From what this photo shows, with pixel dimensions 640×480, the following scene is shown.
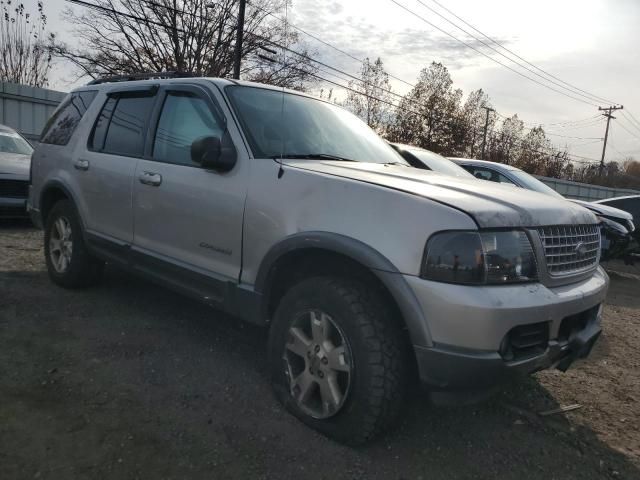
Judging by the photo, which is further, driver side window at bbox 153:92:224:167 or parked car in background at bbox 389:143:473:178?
parked car in background at bbox 389:143:473:178

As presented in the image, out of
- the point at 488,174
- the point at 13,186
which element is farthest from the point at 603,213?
the point at 13,186

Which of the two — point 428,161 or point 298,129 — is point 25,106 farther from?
point 298,129

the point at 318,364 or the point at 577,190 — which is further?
the point at 577,190

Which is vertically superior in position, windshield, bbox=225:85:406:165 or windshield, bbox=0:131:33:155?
windshield, bbox=225:85:406:165

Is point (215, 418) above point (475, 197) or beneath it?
beneath

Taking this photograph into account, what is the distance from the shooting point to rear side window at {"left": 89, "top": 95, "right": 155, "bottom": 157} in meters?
3.94

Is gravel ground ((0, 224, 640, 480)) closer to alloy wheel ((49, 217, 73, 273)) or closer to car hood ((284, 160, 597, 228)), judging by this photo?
alloy wheel ((49, 217, 73, 273))

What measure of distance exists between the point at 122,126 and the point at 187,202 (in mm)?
1319

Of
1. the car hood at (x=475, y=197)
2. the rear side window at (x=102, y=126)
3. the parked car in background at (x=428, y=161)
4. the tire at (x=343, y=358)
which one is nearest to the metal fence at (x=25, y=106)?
the rear side window at (x=102, y=126)

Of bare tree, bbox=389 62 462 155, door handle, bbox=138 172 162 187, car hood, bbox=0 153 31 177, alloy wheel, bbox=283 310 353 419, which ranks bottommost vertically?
alloy wheel, bbox=283 310 353 419

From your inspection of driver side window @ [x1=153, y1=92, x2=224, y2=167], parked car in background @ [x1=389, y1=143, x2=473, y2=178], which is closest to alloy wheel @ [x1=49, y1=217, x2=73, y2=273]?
driver side window @ [x1=153, y1=92, x2=224, y2=167]

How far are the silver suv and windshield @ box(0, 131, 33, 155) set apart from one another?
6.03 metres

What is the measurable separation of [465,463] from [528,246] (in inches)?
45.0

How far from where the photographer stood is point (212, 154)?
10.00 feet
